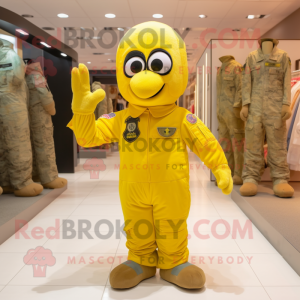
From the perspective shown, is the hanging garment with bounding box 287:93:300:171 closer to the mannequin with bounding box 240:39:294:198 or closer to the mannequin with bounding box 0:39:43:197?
the mannequin with bounding box 240:39:294:198

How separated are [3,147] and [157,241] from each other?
7.07 ft

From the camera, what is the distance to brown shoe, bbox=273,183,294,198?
3219 millimetres

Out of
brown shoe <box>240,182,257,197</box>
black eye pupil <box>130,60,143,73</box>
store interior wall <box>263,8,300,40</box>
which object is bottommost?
brown shoe <box>240,182,257,197</box>

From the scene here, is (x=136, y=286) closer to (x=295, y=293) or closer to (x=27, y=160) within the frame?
(x=295, y=293)

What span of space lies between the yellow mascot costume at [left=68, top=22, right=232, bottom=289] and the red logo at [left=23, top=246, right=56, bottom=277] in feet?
1.77

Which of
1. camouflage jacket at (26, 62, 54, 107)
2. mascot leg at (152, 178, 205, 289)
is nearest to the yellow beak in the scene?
mascot leg at (152, 178, 205, 289)

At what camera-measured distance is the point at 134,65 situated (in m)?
1.65

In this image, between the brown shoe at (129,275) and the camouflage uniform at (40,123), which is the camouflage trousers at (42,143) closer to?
the camouflage uniform at (40,123)

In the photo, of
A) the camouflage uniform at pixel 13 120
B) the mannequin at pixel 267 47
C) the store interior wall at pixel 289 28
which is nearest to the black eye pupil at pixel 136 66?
the camouflage uniform at pixel 13 120

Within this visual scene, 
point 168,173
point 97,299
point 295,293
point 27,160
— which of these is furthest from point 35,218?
point 295,293

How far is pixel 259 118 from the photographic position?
11.0ft

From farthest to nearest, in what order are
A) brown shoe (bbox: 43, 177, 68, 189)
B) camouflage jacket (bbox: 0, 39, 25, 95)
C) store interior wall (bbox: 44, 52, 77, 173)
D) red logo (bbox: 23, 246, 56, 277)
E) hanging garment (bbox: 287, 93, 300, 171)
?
store interior wall (bbox: 44, 52, 77, 173)
brown shoe (bbox: 43, 177, 68, 189)
hanging garment (bbox: 287, 93, 300, 171)
camouflage jacket (bbox: 0, 39, 25, 95)
red logo (bbox: 23, 246, 56, 277)

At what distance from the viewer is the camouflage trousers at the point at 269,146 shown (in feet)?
10.9

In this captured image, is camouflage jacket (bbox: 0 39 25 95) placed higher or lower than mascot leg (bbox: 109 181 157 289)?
higher
